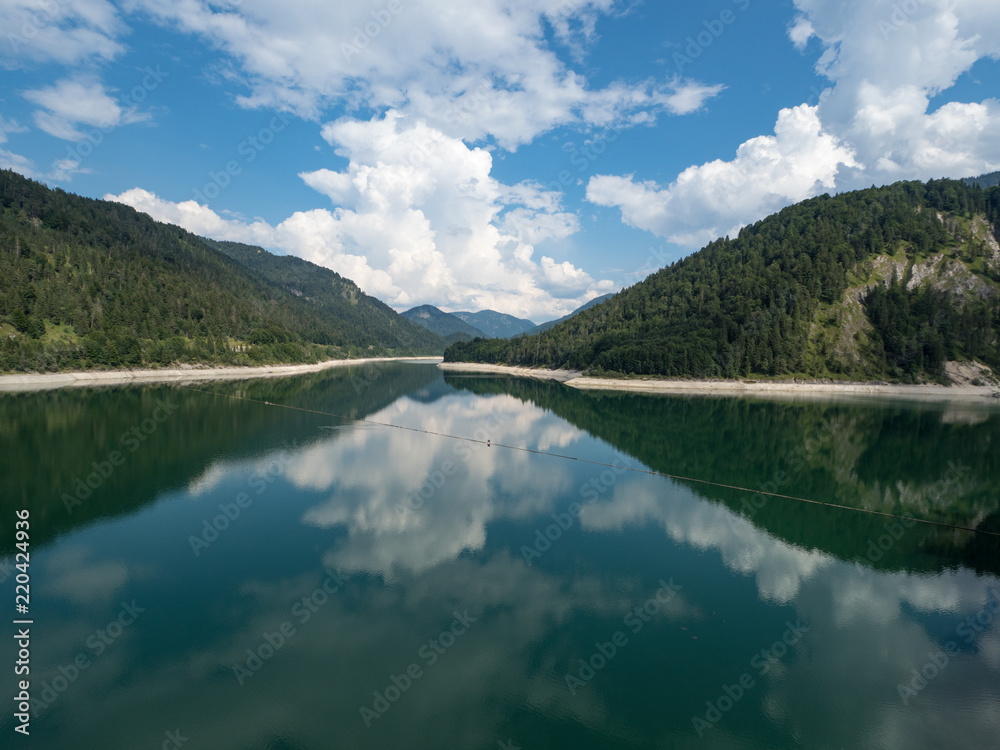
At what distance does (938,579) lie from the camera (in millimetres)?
19219

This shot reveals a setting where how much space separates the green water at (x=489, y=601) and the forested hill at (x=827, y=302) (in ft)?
232

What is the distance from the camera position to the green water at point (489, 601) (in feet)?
36.7

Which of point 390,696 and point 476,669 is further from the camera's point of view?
point 476,669

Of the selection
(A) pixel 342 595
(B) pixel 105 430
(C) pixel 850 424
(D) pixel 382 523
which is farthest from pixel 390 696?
(C) pixel 850 424

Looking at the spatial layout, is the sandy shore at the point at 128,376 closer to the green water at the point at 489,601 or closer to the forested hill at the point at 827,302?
the green water at the point at 489,601

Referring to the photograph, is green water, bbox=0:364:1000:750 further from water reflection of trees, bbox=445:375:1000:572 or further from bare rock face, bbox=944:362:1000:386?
bare rock face, bbox=944:362:1000:386

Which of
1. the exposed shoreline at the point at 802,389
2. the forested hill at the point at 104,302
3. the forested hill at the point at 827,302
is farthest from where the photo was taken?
the forested hill at the point at 827,302

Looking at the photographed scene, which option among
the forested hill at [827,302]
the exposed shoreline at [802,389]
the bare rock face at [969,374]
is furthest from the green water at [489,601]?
the bare rock face at [969,374]

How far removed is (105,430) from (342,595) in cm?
4084

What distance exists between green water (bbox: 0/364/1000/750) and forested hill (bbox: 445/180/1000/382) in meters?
70.6

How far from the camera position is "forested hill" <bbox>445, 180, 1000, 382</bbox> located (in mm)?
103500

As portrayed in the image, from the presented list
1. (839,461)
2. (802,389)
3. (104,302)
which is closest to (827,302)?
(802,389)

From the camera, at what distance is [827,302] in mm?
116875

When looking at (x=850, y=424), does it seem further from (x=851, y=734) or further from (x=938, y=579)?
(x=851, y=734)
